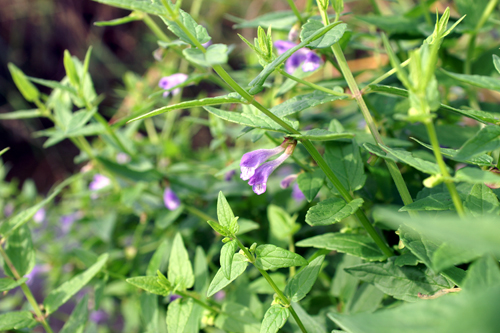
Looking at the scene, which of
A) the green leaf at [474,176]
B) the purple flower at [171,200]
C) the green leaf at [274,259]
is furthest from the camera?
the purple flower at [171,200]

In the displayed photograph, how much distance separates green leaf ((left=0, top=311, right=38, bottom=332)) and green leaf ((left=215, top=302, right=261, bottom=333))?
52cm

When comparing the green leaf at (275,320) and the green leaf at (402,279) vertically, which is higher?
the green leaf at (275,320)

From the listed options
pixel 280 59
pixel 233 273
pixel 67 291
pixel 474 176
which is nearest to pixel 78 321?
pixel 67 291

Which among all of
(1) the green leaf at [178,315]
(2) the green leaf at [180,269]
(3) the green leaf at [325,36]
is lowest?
Answer: (1) the green leaf at [178,315]

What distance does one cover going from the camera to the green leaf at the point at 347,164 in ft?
2.68

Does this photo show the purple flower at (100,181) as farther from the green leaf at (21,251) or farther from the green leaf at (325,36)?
the green leaf at (325,36)

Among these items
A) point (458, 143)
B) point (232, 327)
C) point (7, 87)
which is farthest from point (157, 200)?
point (7, 87)

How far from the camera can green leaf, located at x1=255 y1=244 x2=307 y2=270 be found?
72cm

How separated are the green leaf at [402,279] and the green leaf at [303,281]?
0.29ft

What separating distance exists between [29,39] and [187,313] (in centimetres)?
399

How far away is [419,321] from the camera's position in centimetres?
44

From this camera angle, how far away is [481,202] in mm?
659

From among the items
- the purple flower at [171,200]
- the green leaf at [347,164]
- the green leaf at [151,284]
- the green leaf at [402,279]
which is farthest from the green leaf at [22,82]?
the green leaf at [402,279]

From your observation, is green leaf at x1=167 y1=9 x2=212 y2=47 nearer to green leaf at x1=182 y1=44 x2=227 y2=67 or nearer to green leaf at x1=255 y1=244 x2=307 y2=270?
green leaf at x1=182 y1=44 x2=227 y2=67
